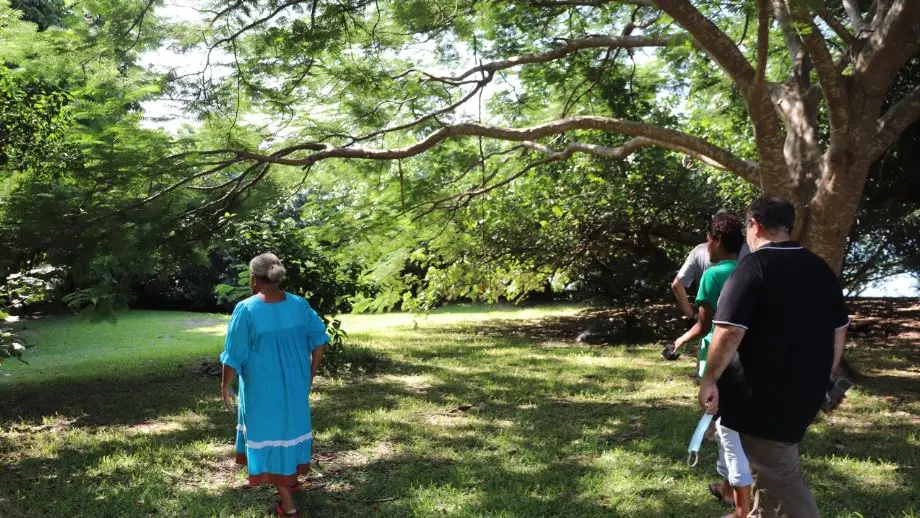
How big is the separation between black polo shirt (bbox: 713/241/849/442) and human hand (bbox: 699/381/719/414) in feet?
0.48

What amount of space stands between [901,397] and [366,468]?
6114 mm

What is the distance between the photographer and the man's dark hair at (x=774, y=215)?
10.3ft

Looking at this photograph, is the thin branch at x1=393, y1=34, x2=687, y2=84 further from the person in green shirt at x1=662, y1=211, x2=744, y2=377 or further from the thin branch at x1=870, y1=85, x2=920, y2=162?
the person in green shirt at x1=662, y1=211, x2=744, y2=377

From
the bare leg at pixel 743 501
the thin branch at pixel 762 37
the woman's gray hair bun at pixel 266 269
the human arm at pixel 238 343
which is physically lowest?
the bare leg at pixel 743 501

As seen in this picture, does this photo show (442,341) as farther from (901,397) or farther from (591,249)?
(901,397)

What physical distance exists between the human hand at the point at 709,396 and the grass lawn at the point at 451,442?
55.3 inches

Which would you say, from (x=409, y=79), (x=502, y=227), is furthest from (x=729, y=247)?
(x=502, y=227)

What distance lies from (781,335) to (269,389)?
2.94 metres

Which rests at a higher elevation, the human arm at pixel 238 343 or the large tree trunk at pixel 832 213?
the large tree trunk at pixel 832 213

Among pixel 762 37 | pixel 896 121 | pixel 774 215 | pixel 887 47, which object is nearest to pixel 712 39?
pixel 762 37

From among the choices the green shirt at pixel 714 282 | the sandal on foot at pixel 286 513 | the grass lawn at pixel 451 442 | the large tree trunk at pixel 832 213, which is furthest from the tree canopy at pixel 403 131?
the sandal on foot at pixel 286 513

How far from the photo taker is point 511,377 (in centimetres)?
941

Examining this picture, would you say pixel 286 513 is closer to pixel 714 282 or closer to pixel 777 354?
pixel 714 282

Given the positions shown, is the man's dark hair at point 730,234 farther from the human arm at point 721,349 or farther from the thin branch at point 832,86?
the thin branch at point 832,86
